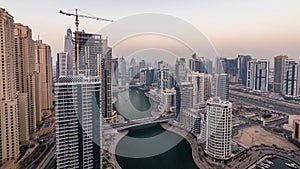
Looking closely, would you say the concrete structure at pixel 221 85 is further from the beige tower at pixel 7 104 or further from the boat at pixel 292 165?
the beige tower at pixel 7 104

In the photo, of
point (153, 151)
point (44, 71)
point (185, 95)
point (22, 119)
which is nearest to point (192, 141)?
point (153, 151)

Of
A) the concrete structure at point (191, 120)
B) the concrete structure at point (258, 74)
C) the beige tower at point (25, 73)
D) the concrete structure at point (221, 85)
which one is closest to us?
the concrete structure at point (191, 120)

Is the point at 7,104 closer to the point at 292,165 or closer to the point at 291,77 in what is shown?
the point at 292,165

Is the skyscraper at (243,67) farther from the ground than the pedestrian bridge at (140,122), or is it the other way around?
the skyscraper at (243,67)

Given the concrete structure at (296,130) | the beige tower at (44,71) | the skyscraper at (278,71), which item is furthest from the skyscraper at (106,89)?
the skyscraper at (278,71)

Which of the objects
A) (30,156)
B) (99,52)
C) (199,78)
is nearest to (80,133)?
(30,156)

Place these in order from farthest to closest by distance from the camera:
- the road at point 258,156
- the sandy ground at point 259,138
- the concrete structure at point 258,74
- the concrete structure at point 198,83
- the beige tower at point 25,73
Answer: the concrete structure at point 258,74, the concrete structure at point 198,83, the beige tower at point 25,73, the sandy ground at point 259,138, the road at point 258,156

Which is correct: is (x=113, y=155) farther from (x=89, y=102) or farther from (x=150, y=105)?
(x=150, y=105)
